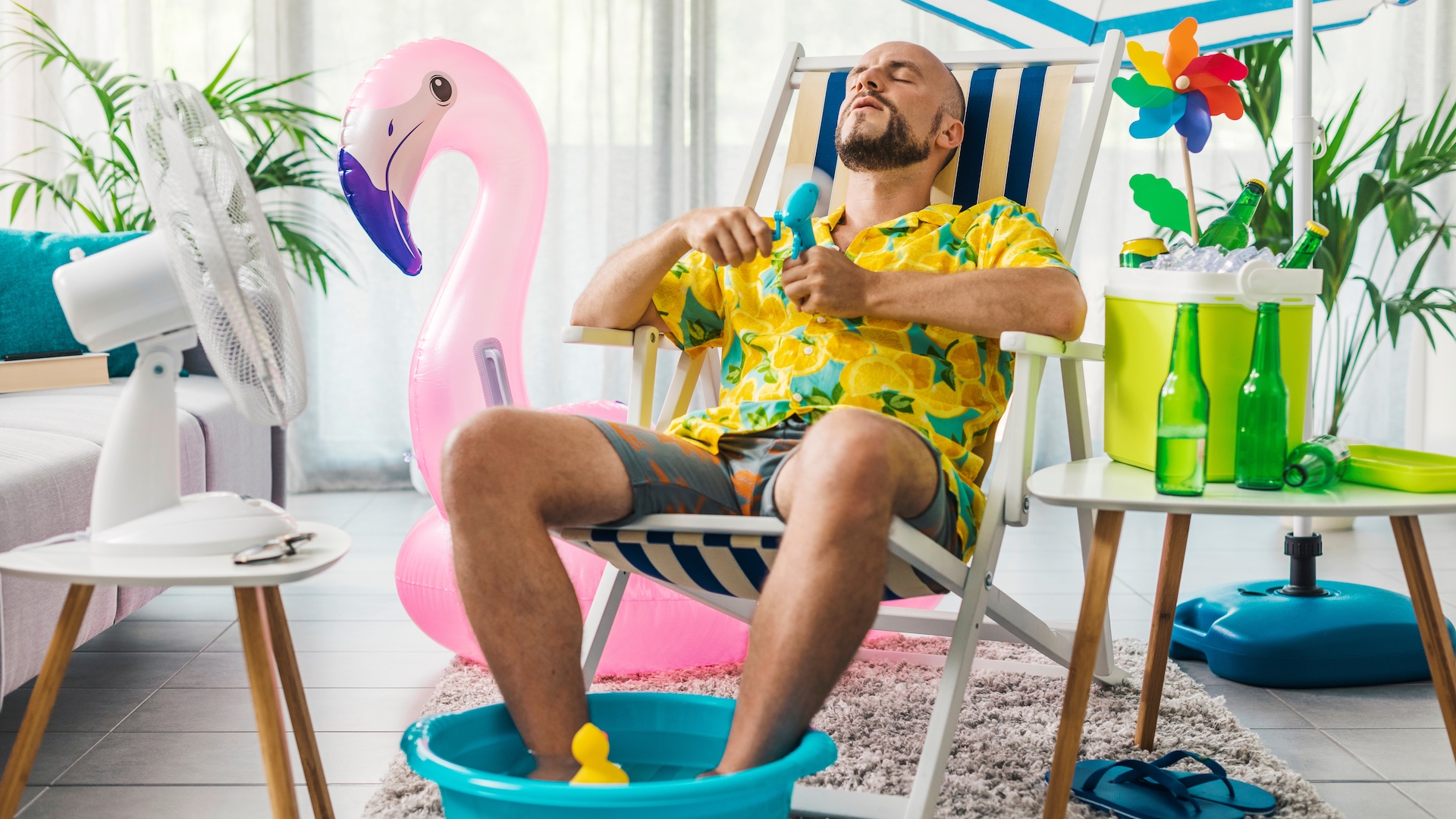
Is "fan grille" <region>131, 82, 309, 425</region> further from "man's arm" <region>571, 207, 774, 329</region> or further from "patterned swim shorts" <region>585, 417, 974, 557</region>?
"man's arm" <region>571, 207, 774, 329</region>

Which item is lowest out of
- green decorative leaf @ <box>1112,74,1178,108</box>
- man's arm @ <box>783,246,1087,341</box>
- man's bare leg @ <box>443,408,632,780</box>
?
man's bare leg @ <box>443,408,632,780</box>

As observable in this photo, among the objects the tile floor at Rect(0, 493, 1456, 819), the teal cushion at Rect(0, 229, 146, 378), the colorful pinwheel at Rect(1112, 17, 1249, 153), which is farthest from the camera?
the teal cushion at Rect(0, 229, 146, 378)

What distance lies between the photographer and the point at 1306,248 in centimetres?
149

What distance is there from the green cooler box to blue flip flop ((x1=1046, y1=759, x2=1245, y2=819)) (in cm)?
39

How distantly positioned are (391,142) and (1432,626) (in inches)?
68.3

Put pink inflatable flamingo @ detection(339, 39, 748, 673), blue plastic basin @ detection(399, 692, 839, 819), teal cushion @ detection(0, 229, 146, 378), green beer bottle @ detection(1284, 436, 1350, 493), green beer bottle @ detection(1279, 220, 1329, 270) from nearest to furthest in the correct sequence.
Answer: blue plastic basin @ detection(399, 692, 839, 819)
green beer bottle @ detection(1284, 436, 1350, 493)
green beer bottle @ detection(1279, 220, 1329, 270)
pink inflatable flamingo @ detection(339, 39, 748, 673)
teal cushion @ detection(0, 229, 146, 378)

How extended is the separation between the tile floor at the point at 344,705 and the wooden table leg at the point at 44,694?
39 cm

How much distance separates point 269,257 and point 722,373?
2.65 ft

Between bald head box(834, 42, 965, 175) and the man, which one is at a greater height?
bald head box(834, 42, 965, 175)

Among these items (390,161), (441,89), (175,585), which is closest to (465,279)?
(390,161)

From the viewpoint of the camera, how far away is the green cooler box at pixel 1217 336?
1.44 metres

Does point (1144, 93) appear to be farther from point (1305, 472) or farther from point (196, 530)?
point (196, 530)

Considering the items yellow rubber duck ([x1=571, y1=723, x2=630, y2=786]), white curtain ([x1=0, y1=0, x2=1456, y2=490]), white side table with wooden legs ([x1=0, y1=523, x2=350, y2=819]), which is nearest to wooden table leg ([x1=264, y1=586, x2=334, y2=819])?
white side table with wooden legs ([x1=0, y1=523, x2=350, y2=819])

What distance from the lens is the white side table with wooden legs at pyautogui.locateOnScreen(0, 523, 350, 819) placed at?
106 cm
